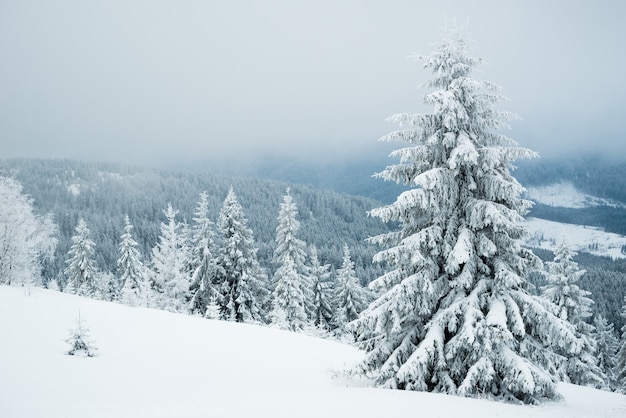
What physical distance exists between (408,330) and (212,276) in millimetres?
28832

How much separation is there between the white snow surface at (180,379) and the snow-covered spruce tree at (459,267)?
978 millimetres

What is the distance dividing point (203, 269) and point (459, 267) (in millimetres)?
29768

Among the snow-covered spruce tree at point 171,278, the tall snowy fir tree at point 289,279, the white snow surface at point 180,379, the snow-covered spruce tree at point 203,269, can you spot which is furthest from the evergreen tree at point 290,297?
the white snow surface at point 180,379

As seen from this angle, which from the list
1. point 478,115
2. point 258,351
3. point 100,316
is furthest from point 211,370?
point 478,115

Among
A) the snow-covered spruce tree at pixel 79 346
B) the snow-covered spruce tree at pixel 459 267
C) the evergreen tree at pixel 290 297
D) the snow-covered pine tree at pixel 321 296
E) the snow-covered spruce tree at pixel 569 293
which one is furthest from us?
the snow-covered pine tree at pixel 321 296

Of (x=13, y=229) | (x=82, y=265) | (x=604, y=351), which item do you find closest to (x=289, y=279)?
(x=13, y=229)

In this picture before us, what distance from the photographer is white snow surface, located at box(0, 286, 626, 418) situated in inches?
347

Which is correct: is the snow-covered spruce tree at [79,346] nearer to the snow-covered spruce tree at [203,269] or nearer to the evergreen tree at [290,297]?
the snow-covered spruce tree at [203,269]

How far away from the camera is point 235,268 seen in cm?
3831

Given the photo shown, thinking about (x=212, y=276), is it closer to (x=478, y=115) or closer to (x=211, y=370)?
(x=211, y=370)

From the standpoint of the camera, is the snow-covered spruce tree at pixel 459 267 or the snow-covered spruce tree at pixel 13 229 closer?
the snow-covered spruce tree at pixel 459 267

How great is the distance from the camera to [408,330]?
41.3 feet

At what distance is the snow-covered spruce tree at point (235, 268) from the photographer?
3781 centimetres

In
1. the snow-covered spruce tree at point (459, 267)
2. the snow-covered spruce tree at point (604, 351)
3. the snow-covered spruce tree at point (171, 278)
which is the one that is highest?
the snow-covered spruce tree at point (459, 267)
